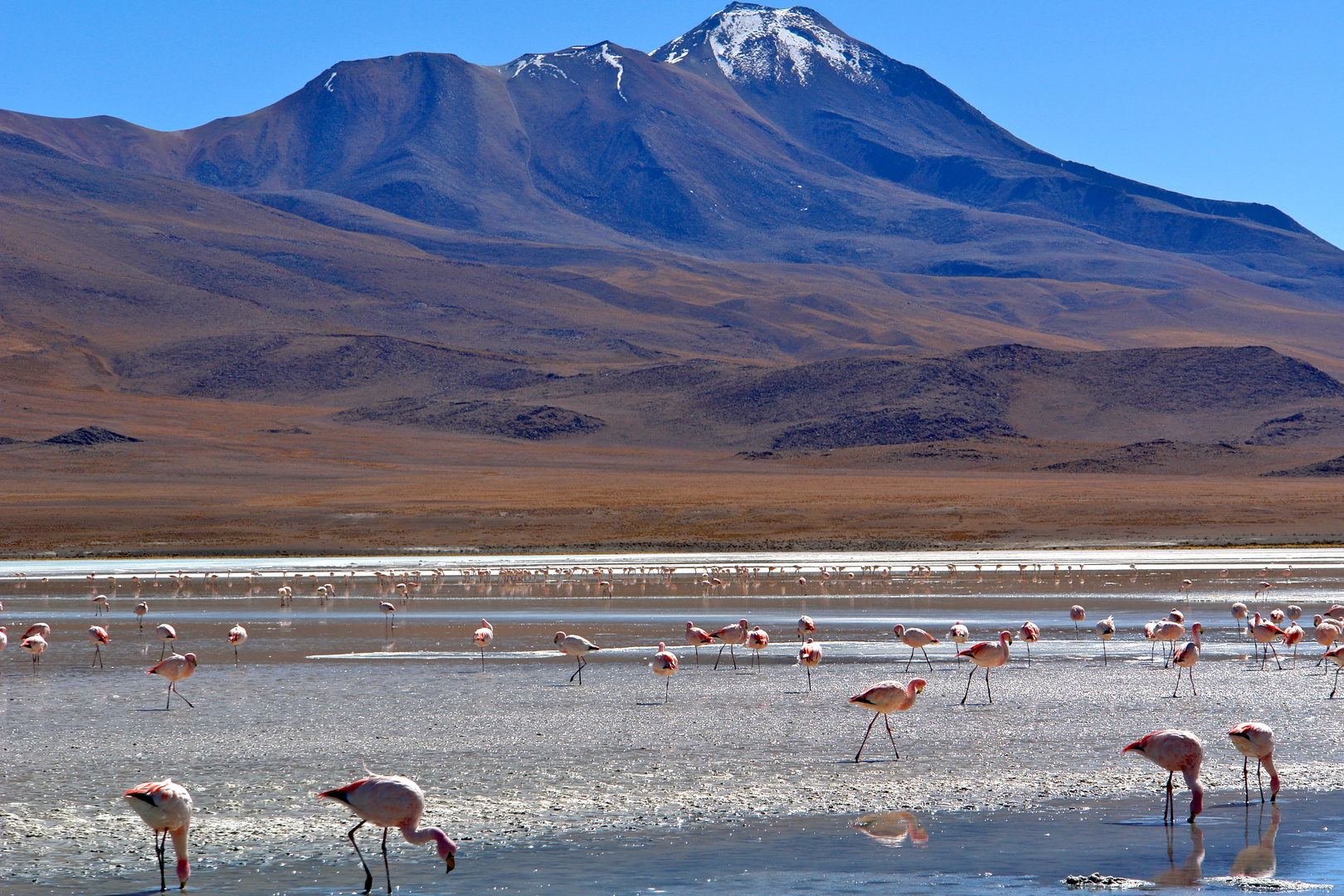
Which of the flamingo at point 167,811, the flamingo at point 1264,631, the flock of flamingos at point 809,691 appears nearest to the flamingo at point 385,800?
the flock of flamingos at point 809,691

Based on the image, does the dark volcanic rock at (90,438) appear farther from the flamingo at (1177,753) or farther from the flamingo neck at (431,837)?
the flamingo at (1177,753)

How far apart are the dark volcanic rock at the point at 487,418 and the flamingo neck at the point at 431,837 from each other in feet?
316

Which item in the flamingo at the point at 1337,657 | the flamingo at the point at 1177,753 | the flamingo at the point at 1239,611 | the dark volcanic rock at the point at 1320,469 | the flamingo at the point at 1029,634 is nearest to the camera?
the flamingo at the point at 1177,753

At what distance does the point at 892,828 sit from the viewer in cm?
970

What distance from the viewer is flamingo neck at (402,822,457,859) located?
794 cm

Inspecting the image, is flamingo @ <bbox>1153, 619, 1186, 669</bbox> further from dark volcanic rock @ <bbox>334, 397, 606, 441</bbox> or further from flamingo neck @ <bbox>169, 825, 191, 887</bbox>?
dark volcanic rock @ <bbox>334, 397, 606, 441</bbox>

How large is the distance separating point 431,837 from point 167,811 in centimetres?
158

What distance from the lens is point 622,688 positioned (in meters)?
16.3

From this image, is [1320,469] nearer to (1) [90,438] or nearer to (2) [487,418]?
(2) [487,418]

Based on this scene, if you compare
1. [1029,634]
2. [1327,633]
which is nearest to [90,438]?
[1029,634]

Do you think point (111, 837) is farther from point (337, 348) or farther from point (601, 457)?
point (337, 348)

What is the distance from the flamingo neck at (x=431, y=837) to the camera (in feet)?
26.0

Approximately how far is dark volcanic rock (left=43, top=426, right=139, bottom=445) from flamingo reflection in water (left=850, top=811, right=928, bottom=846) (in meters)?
79.3

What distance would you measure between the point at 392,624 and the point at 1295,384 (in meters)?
103
